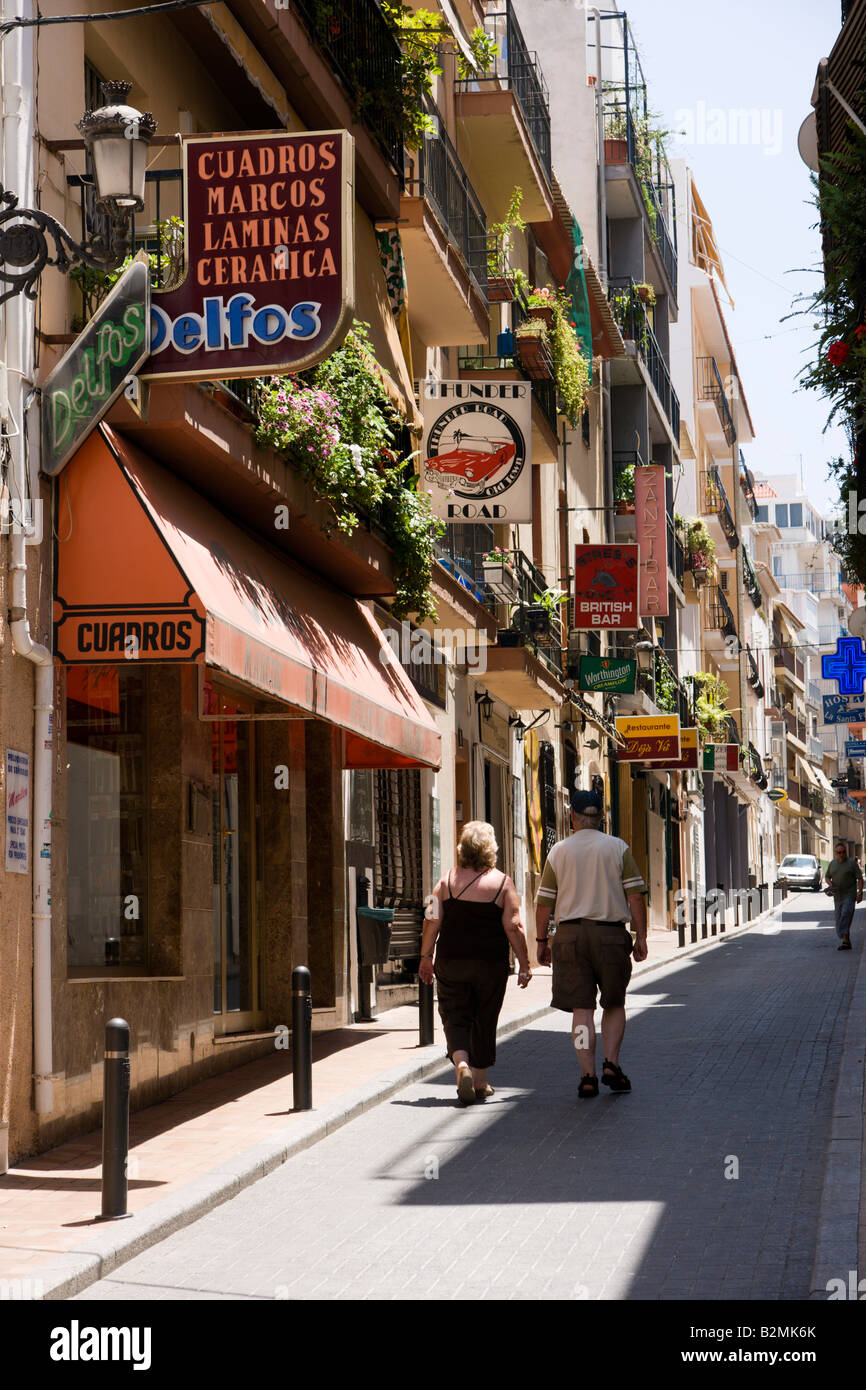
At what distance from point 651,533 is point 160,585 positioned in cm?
2689

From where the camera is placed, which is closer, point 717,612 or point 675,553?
point 675,553

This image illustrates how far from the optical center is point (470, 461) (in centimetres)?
1900

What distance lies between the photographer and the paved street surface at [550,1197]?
6.73m

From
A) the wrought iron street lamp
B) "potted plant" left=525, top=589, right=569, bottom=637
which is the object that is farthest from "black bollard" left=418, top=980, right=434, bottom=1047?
"potted plant" left=525, top=589, right=569, bottom=637

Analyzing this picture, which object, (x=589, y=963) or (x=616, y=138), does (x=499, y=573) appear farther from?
(x=616, y=138)

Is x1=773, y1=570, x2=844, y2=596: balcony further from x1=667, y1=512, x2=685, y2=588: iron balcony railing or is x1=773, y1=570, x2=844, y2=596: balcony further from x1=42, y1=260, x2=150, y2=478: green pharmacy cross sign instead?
x1=42, y1=260, x2=150, y2=478: green pharmacy cross sign

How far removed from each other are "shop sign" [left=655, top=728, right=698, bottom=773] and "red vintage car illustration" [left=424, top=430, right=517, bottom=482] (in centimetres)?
1640

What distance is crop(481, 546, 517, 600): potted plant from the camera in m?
23.2

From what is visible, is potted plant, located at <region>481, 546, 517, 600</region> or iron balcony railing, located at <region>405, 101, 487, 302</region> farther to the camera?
potted plant, located at <region>481, 546, 517, 600</region>

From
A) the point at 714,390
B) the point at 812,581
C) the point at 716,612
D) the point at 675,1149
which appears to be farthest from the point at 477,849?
the point at 812,581

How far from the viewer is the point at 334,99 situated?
14.8 metres

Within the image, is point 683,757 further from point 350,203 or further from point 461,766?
point 350,203

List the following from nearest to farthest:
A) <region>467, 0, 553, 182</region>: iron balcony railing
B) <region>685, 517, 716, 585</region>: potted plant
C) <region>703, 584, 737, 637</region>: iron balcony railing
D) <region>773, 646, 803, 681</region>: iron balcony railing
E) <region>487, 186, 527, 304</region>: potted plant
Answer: <region>487, 186, 527, 304</region>: potted plant < <region>467, 0, 553, 182</region>: iron balcony railing < <region>685, 517, 716, 585</region>: potted plant < <region>703, 584, 737, 637</region>: iron balcony railing < <region>773, 646, 803, 681</region>: iron balcony railing

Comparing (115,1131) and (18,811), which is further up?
(18,811)
